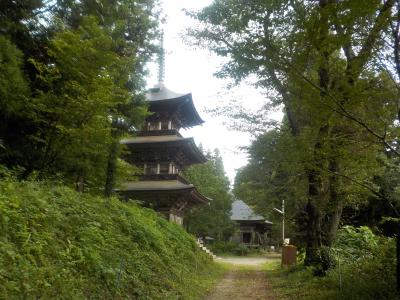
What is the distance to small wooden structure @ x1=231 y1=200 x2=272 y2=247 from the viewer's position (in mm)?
44969

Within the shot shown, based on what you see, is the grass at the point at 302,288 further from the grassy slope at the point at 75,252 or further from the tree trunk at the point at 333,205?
the grassy slope at the point at 75,252

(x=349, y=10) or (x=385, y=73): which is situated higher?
(x=349, y=10)

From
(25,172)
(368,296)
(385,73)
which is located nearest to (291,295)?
(368,296)

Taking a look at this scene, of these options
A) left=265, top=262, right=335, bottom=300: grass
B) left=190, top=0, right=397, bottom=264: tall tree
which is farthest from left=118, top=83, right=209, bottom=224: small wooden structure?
left=190, top=0, right=397, bottom=264: tall tree

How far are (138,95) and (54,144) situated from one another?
516cm

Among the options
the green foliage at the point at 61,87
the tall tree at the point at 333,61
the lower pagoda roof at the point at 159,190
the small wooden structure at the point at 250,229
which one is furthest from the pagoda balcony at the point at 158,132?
the small wooden structure at the point at 250,229

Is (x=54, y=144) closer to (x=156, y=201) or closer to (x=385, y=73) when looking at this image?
(x=385, y=73)

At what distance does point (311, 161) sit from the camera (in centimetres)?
761

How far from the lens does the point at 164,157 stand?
79.6 feet

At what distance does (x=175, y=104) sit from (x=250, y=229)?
25.3m

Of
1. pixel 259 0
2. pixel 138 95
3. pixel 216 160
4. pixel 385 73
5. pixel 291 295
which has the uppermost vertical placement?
pixel 216 160

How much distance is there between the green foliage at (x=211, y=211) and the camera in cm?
3975

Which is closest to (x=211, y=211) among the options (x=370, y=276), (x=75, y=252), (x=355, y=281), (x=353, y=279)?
(x=353, y=279)

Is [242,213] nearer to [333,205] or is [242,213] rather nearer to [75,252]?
[333,205]
